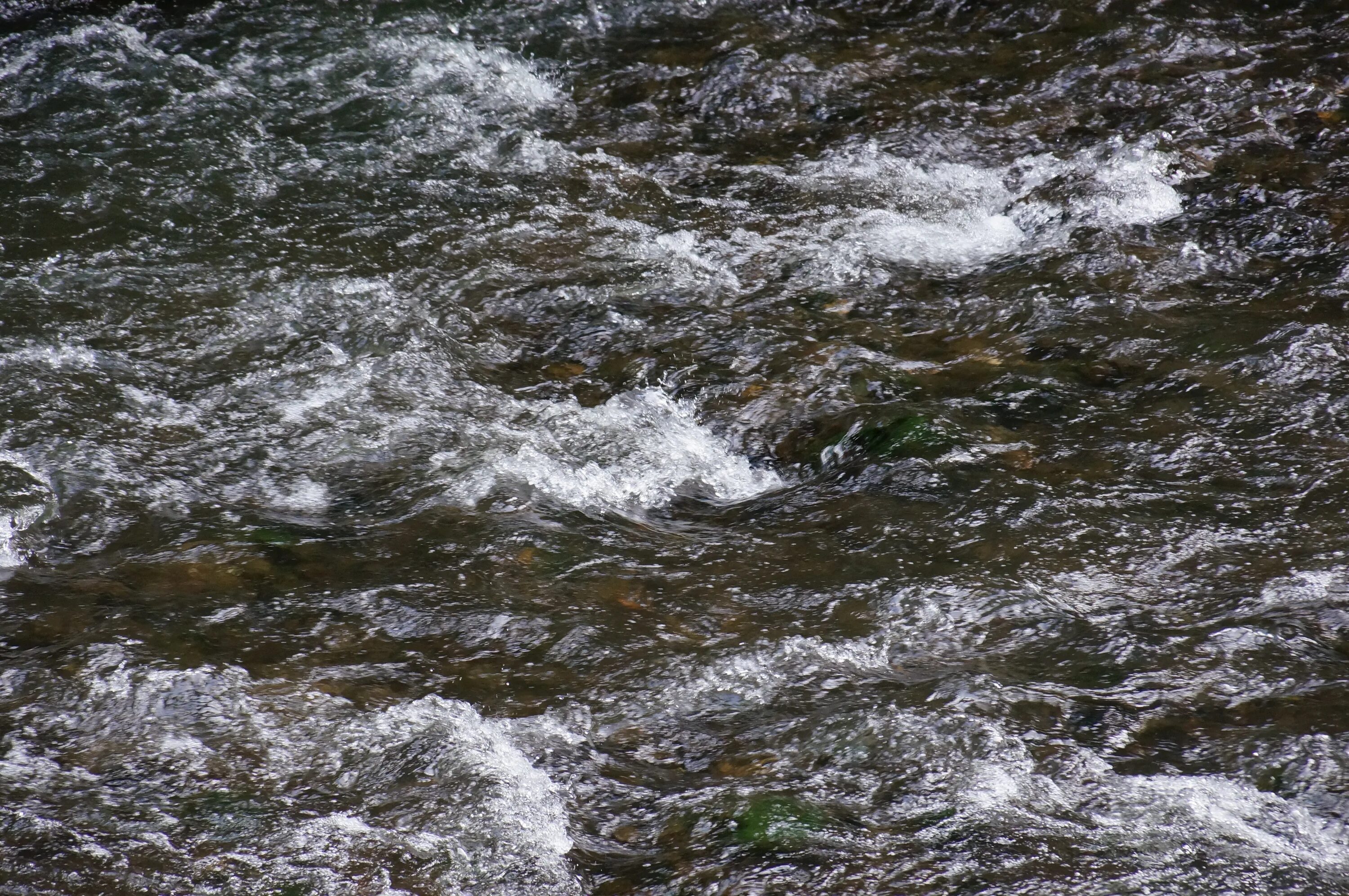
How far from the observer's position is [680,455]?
14.1ft

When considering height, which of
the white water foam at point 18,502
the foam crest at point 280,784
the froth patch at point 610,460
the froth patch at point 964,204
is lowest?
the foam crest at point 280,784

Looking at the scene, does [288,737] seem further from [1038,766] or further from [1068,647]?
[1068,647]

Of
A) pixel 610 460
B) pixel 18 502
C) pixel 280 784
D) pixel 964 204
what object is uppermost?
pixel 964 204

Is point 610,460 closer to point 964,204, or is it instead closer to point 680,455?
point 680,455

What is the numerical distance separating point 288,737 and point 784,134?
4611 mm

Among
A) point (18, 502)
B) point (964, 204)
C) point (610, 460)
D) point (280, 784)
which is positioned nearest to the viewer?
point (280, 784)

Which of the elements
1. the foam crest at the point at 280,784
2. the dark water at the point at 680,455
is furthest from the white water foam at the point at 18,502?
the foam crest at the point at 280,784

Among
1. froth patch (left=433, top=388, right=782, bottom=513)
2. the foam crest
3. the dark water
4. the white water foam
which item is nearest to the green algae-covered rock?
the dark water

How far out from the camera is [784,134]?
636 cm

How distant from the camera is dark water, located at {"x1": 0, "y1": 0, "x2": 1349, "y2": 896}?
275 cm

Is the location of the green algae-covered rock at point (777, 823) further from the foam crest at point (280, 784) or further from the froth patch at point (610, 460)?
the froth patch at point (610, 460)

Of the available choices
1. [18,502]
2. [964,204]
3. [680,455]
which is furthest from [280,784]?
[964,204]

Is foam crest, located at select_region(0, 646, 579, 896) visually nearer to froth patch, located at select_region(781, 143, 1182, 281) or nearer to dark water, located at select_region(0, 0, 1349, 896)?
dark water, located at select_region(0, 0, 1349, 896)

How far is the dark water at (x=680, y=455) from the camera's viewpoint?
2746 mm
